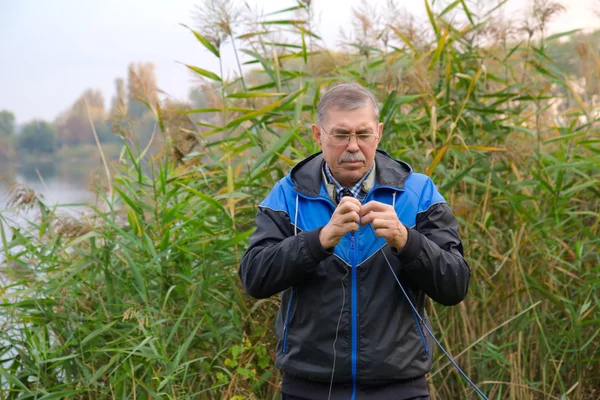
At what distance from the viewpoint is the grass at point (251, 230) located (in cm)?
327

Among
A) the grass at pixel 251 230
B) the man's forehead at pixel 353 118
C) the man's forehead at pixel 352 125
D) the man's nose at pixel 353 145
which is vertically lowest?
the grass at pixel 251 230

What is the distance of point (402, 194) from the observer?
2.20 metres

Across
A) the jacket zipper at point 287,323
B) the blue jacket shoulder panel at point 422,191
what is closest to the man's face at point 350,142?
the blue jacket shoulder panel at point 422,191

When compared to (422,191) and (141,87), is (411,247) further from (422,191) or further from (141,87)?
(141,87)

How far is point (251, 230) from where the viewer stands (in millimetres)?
3240

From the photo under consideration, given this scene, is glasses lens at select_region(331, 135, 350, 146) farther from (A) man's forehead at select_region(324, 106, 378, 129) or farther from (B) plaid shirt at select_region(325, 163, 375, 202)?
(B) plaid shirt at select_region(325, 163, 375, 202)

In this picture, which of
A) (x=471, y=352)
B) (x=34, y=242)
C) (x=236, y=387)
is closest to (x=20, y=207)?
(x=34, y=242)

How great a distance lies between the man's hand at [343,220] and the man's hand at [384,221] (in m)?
0.03

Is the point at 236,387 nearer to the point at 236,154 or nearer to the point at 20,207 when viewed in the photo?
the point at 236,154

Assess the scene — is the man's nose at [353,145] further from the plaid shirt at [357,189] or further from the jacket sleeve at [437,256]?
the jacket sleeve at [437,256]

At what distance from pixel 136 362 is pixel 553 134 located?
2.71 m

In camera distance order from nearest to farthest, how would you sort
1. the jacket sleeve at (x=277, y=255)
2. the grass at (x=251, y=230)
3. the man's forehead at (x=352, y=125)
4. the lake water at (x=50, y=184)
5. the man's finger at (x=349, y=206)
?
the man's finger at (x=349, y=206) → the jacket sleeve at (x=277, y=255) → the man's forehead at (x=352, y=125) → the grass at (x=251, y=230) → the lake water at (x=50, y=184)

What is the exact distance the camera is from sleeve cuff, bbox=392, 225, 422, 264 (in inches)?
77.9

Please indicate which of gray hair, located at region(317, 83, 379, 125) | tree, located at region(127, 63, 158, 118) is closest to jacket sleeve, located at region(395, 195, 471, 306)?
gray hair, located at region(317, 83, 379, 125)
